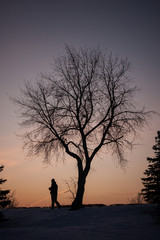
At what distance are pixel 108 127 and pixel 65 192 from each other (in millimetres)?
7304

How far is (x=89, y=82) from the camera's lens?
711 inches

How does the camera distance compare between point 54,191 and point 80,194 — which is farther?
point 54,191

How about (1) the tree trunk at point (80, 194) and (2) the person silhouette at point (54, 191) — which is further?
Answer: (2) the person silhouette at point (54, 191)

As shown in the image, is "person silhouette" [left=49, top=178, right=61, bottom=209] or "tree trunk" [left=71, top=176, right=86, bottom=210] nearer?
"tree trunk" [left=71, top=176, right=86, bottom=210]

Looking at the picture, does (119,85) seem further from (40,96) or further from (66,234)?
(66,234)

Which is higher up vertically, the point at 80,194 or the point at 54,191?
the point at 54,191

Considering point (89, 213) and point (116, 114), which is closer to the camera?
point (89, 213)

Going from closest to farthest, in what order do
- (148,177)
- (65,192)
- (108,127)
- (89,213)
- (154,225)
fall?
(154,225), (89,213), (108,127), (65,192), (148,177)

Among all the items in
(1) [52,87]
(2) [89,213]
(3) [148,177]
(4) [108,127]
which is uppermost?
(1) [52,87]

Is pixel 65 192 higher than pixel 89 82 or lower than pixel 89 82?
lower

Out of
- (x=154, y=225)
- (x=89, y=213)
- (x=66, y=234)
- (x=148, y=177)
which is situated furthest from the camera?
(x=148, y=177)

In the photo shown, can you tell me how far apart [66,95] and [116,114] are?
3.93m

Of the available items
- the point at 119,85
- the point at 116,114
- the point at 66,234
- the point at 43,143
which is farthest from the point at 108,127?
the point at 66,234

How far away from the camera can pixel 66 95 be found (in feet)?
58.6
